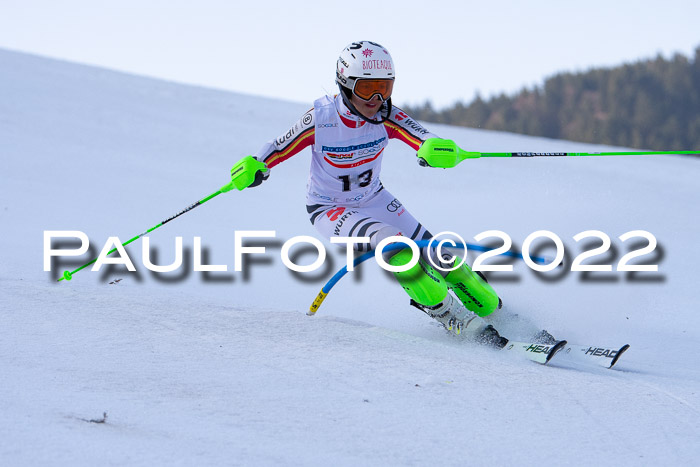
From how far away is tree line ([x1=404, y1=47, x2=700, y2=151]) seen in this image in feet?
127

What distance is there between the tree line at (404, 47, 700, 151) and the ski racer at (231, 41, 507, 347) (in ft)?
108

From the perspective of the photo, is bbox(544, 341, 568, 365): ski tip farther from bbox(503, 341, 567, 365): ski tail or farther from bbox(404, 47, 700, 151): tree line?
bbox(404, 47, 700, 151): tree line

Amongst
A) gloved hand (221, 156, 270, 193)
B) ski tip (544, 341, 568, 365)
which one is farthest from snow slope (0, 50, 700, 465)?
gloved hand (221, 156, 270, 193)

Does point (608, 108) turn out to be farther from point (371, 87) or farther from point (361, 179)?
point (371, 87)

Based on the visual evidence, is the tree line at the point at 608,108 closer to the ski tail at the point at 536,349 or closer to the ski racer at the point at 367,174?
the ski racer at the point at 367,174

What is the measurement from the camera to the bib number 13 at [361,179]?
14.6 ft

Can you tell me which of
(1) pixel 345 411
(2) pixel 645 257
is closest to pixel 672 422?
(1) pixel 345 411

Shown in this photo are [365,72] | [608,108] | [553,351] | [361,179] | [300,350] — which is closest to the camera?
[300,350]

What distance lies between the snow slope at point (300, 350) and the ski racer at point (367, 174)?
0.70ft

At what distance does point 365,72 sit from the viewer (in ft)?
13.7

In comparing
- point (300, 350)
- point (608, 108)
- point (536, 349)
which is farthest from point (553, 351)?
point (608, 108)

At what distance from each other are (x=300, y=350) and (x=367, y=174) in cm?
154

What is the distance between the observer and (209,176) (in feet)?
34.5

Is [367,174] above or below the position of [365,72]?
below
